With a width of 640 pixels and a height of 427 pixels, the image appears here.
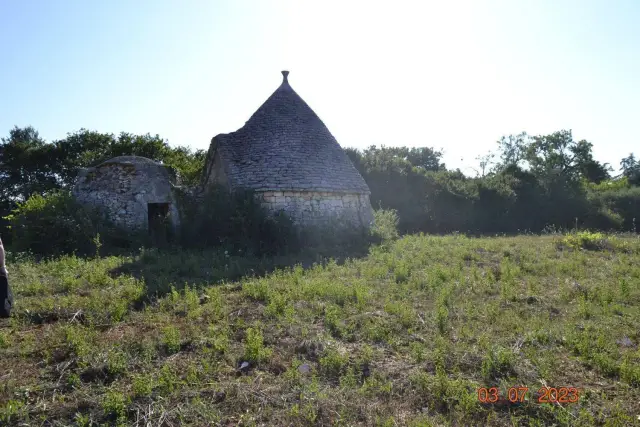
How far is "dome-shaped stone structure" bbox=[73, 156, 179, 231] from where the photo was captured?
12.0 meters

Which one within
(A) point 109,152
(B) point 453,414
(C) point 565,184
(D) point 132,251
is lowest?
(B) point 453,414

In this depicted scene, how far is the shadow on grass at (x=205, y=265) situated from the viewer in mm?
7023

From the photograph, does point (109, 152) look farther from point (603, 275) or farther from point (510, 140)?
point (510, 140)

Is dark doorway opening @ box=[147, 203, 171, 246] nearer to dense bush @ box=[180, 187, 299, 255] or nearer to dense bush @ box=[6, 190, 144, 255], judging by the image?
dense bush @ box=[6, 190, 144, 255]

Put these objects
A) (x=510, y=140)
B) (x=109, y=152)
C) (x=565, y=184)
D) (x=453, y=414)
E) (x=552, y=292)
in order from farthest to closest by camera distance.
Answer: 1. (x=510, y=140)
2. (x=565, y=184)
3. (x=109, y=152)
4. (x=552, y=292)
5. (x=453, y=414)

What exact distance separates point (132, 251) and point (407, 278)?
24.8ft

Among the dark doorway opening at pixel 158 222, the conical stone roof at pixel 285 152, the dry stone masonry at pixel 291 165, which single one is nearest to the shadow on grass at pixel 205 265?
the dark doorway opening at pixel 158 222

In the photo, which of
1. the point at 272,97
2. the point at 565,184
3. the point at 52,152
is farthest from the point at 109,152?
the point at 565,184

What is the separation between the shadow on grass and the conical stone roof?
8.33ft

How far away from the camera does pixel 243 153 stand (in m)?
A: 13.1

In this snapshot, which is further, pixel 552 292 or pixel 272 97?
pixel 272 97

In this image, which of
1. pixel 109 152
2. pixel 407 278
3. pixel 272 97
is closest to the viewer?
pixel 407 278
